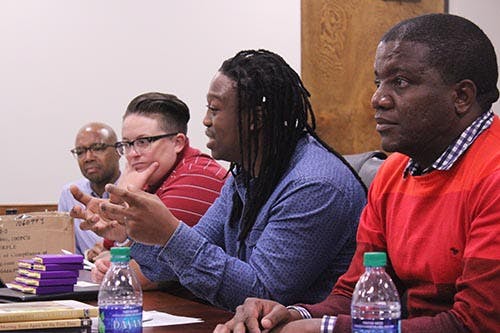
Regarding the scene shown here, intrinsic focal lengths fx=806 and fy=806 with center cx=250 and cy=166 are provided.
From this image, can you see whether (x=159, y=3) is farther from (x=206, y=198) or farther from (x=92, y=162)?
(x=206, y=198)

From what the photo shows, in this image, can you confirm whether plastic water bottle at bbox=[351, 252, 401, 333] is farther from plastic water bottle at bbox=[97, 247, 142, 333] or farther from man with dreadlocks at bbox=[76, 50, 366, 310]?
man with dreadlocks at bbox=[76, 50, 366, 310]

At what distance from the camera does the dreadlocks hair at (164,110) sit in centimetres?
304

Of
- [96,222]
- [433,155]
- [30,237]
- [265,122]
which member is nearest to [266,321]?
[433,155]

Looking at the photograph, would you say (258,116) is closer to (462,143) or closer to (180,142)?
(462,143)

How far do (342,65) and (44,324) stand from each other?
348cm

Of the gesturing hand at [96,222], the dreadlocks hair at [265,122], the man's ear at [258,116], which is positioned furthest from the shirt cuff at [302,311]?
the gesturing hand at [96,222]

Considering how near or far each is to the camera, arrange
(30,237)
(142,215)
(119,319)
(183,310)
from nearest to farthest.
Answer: (119,319) < (142,215) < (183,310) < (30,237)

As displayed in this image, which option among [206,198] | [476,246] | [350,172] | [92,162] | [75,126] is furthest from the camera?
[75,126]

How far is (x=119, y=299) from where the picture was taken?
174 cm

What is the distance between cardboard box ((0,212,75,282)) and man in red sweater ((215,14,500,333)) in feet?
3.88

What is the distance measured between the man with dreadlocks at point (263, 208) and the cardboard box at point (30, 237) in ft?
1.58

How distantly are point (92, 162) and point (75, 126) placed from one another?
41cm

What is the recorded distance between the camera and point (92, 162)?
422 cm

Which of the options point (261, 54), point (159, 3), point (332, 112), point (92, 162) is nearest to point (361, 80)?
point (332, 112)
